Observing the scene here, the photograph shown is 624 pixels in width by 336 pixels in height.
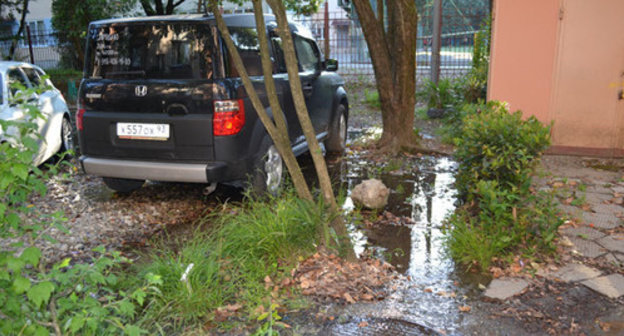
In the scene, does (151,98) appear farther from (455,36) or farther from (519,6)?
(455,36)

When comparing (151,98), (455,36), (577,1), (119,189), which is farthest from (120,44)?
(455,36)

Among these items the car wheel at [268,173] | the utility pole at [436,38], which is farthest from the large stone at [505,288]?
the utility pole at [436,38]

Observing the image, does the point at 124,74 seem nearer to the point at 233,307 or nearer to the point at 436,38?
the point at 233,307

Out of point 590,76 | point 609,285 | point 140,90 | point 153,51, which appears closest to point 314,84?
point 153,51

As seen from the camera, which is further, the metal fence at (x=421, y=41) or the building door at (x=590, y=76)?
the metal fence at (x=421, y=41)

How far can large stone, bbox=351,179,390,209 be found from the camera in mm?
5555

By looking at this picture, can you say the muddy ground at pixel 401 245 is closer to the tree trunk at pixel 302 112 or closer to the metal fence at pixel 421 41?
the tree trunk at pixel 302 112

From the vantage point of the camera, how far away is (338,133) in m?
8.35

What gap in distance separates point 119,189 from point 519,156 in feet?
14.5

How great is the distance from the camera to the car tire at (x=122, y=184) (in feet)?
20.7

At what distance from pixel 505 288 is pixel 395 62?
468cm

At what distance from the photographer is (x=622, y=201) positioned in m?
5.61

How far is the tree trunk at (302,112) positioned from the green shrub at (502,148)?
4.79 ft

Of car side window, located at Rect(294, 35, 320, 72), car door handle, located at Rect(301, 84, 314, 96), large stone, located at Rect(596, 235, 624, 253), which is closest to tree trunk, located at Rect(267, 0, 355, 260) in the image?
large stone, located at Rect(596, 235, 624, 253)
